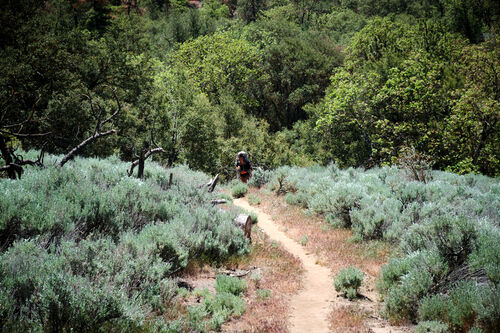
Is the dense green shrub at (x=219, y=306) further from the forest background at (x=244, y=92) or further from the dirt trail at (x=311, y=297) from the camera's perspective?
the forest background at (x=244, y=92)

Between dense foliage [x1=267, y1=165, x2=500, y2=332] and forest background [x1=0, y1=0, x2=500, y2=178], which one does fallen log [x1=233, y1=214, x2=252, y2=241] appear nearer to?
dense foliage [x1=267, y1=165, x2=500, y2=332]

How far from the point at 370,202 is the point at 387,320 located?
20.4 feet

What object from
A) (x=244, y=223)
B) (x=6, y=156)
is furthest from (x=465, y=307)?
(x=6, y=156)

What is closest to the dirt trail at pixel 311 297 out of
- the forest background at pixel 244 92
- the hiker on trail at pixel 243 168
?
the forest background at pixel 244 92

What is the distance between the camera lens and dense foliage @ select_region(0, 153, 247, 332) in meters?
4.50

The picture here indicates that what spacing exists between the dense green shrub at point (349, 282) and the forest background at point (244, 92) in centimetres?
681

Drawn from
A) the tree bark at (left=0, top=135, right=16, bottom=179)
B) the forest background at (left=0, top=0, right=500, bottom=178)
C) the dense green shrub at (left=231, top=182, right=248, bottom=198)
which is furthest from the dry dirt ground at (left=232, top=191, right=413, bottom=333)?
the tree bark at (left=0, top=135, right=16, bottom=179)

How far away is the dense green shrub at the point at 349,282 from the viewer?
729 centimetres

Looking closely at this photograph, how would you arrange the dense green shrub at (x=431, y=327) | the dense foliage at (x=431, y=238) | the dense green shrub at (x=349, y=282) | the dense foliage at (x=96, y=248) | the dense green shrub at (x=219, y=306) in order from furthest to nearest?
the dense green shrub at (x=349, y=282) < the dense foliage at (x=431, y=238) < the dense green shrub at (x=219, y=306) < the dense green shrub at (x=431, y=327) < the dense foliage at (x=96, y=248)

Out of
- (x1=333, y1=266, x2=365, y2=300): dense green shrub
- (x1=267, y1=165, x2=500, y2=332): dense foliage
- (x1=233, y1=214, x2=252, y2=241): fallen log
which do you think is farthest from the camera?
(x1=233, y1=214, x2=252, y2=241): fallen log

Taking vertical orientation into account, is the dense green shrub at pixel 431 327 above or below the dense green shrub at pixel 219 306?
above

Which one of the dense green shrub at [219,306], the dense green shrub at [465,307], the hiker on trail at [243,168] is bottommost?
the hiker on trail at [243,168]

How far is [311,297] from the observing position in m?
7.46

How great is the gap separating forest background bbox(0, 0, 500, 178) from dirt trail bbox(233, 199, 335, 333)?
235 inches
